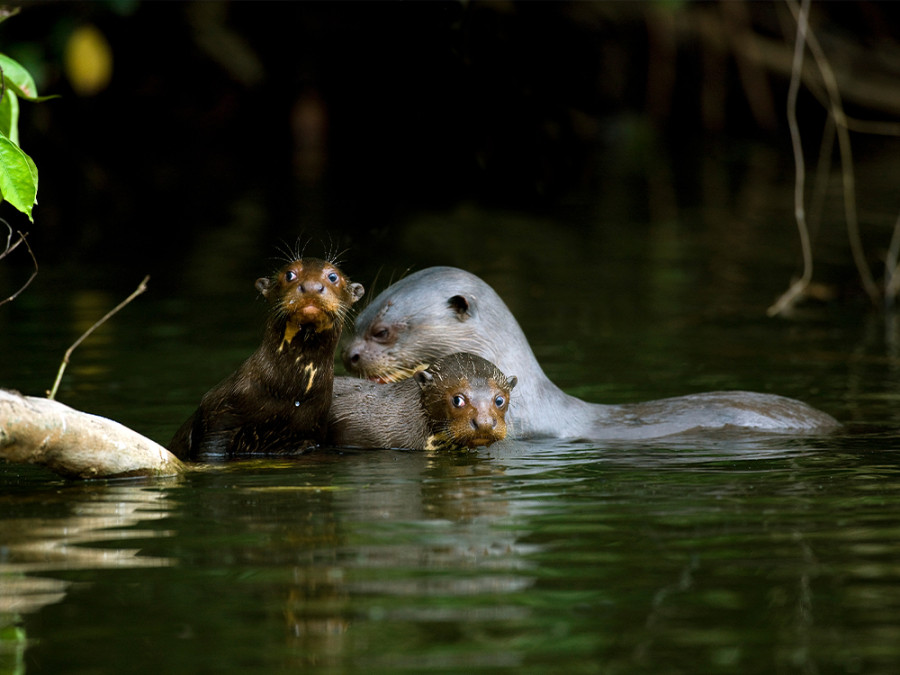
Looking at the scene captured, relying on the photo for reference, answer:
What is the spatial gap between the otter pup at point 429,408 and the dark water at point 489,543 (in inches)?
4.9

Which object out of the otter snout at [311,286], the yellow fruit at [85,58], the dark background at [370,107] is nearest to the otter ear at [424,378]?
the otter snout at [311,286]

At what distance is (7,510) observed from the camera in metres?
3.63

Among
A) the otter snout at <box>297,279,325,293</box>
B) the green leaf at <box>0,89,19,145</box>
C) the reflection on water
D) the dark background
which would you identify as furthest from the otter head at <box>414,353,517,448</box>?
the dark background

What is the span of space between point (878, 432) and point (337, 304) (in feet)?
6.28

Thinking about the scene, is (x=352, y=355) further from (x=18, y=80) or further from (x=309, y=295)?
(x=18, y=80)

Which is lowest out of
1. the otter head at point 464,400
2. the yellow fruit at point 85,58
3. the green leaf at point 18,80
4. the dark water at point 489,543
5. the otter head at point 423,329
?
the dark water at point 489,543

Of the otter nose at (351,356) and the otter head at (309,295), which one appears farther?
the otter nose at (351,356)

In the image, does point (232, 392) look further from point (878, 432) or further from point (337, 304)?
point (878, 432)

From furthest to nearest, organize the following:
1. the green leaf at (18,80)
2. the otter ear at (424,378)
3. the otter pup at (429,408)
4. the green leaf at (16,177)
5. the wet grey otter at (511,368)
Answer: the wet grey otter at (511,368) < the otter ear at (424,378) < the otter pup at (429,408) < the green leaf at (18,80) < the green leaf at (16,177)

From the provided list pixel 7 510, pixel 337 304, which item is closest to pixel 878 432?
pixel 337 304

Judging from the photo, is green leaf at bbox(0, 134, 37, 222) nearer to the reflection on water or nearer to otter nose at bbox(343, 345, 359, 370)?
the reflection on water

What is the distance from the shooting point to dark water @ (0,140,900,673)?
8.37ft

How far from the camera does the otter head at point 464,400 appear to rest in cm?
458

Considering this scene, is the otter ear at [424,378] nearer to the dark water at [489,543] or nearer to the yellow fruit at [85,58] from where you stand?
the dark water at [489,543]
